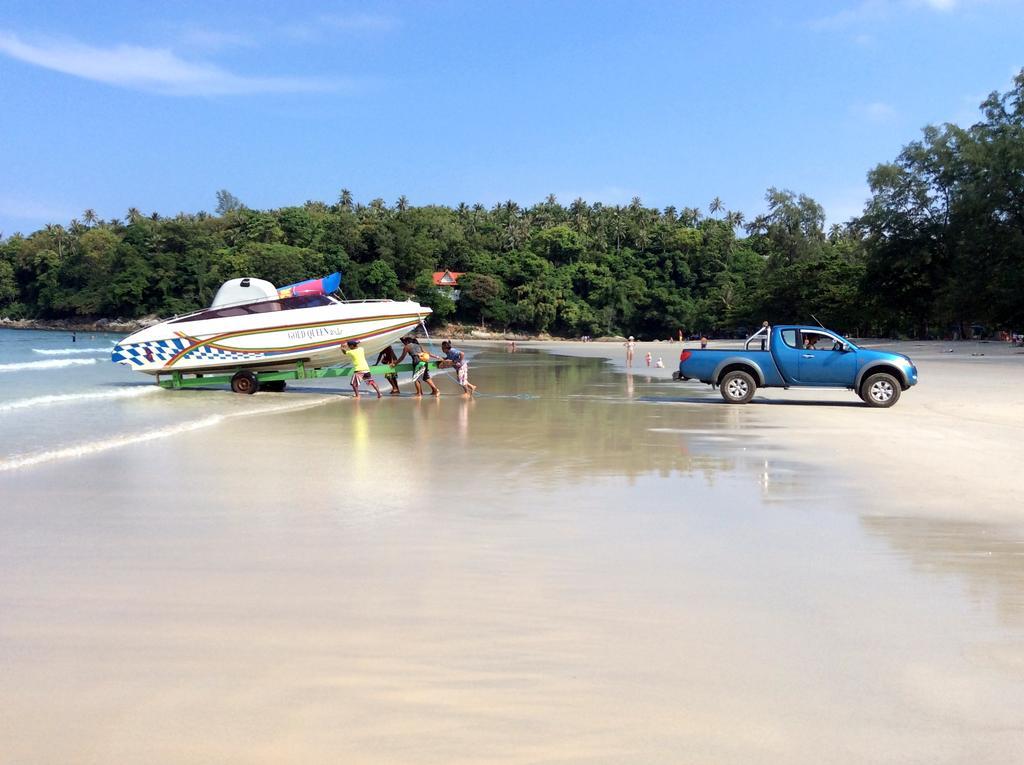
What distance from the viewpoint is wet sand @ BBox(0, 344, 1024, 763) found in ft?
12.5

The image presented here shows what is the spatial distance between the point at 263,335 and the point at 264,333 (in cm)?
6

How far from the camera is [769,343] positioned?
20.5m

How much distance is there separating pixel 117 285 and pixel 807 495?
14756 cm

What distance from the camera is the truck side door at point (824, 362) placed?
2003cm

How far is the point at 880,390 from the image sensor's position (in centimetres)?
1983

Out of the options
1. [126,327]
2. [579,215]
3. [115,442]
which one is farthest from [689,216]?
[115,442]

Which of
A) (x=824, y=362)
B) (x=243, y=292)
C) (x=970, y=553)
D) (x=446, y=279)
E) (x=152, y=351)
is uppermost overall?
(x=446, y=279)

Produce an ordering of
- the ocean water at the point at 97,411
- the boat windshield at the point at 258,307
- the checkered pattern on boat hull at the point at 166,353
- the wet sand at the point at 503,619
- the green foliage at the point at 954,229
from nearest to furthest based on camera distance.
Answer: the wet sand at the point at 503,619 → the ocean water at the point at 97,411 → the boat windshield at the point at 258,307 → the checkered pattern on boat hull at the point at 166,353 → the green foliage at the point at 954,229

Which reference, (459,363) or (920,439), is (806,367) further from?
(459,363)

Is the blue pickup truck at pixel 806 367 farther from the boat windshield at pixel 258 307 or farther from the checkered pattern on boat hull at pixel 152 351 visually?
the checkered pattern on boat hull at pixel 152 351

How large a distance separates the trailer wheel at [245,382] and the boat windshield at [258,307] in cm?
163

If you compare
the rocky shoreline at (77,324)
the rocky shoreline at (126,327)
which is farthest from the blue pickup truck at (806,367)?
the rocky shoreline at (77,324)

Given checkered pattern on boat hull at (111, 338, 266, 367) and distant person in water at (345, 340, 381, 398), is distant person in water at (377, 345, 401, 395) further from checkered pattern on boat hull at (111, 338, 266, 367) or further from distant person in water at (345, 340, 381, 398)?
checkered pattern on boat hull at (111, 338, 266, 367)

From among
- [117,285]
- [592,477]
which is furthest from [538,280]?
[592,477]
